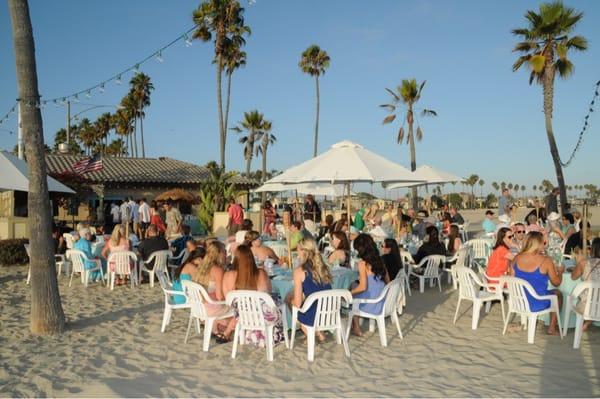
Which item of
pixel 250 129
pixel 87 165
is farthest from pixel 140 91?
pixel 87 165

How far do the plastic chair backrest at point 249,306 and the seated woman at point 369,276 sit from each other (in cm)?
122

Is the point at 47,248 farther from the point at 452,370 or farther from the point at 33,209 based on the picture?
the point at 452,370

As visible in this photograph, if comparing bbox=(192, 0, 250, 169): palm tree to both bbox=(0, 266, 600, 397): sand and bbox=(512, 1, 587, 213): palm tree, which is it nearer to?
bbox=(512, 1, 587, 213): palm tree

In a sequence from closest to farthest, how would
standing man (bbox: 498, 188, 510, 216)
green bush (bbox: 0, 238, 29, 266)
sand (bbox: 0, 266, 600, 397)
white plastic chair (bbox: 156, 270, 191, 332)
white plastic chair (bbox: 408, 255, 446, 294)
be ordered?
sand (bbox: 0, 266, 600, 397)
white plastic chair (bbox: 156, 270, 191, 332)
white plastic chair (bbox: 408, 255, 446, 294)
green bush (bbox: 0, 238, 29, 266)
standing man (bbox: 498, 188, 510, 216)

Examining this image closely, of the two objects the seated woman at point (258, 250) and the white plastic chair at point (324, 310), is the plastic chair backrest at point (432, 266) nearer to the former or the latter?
the seated woman at point (258, 250)

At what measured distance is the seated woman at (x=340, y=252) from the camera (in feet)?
24.9

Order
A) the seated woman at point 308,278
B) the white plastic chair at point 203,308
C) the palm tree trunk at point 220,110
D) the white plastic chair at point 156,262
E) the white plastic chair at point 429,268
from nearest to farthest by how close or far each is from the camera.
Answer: the seated woman at point 308,278, the white plastic chair at point 203,308, the white plastic chair at point 429,268, the white plastic chair at point 156,262, the palm tree trunk at point 220,110

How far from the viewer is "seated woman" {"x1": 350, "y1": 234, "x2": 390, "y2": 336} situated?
591cm

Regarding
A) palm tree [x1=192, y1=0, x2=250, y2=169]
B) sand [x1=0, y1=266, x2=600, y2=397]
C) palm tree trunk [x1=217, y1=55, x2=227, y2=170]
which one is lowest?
sand [x1=0, y1=266, x2=600, y2=397]

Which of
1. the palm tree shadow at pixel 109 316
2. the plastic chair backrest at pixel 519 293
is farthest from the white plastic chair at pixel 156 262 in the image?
the plastic chair backrest at pixel 519 293

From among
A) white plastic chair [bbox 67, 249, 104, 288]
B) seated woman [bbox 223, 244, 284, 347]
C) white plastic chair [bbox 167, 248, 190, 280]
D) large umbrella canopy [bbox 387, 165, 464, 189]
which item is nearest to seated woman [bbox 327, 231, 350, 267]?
seated woman [bbox 223, 244, 284, 347]

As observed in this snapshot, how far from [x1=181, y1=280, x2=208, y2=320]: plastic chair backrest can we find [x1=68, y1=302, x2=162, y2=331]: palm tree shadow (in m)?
1.90

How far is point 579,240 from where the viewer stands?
962 cm

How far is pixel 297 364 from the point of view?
5.26 metres
